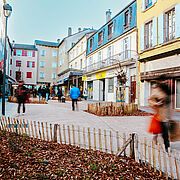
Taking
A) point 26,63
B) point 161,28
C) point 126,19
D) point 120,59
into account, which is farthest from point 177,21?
point 26,63

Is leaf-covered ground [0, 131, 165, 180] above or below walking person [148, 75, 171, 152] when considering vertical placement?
below

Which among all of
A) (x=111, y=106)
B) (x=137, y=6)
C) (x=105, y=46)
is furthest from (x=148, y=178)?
(x=105, y=46)

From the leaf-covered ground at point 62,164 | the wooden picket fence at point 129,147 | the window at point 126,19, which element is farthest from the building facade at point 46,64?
the leaf-covered ground at point 62,164

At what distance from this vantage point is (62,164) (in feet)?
10.5

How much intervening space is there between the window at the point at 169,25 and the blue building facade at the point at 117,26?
4303 millimetres

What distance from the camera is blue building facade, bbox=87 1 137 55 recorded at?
18.5m

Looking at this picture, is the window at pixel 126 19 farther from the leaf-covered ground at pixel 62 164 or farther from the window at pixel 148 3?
the leaf-covered ground at pixel 62 164

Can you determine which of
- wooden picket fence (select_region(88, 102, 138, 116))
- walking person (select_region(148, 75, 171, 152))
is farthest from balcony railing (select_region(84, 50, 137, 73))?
walking person (select_region(148, 75, 171, 152))

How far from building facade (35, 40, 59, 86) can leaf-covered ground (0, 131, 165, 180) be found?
50454 mm

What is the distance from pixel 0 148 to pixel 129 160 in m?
2.46

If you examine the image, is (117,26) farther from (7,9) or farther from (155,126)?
(155,126)

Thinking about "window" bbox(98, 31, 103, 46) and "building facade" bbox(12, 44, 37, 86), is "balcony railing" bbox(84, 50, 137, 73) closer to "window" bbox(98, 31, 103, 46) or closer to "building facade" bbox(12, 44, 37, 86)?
"window" bbox(98, 31, 103, 46)

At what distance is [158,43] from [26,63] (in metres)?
43.7

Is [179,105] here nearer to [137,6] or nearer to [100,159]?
[137,6]
